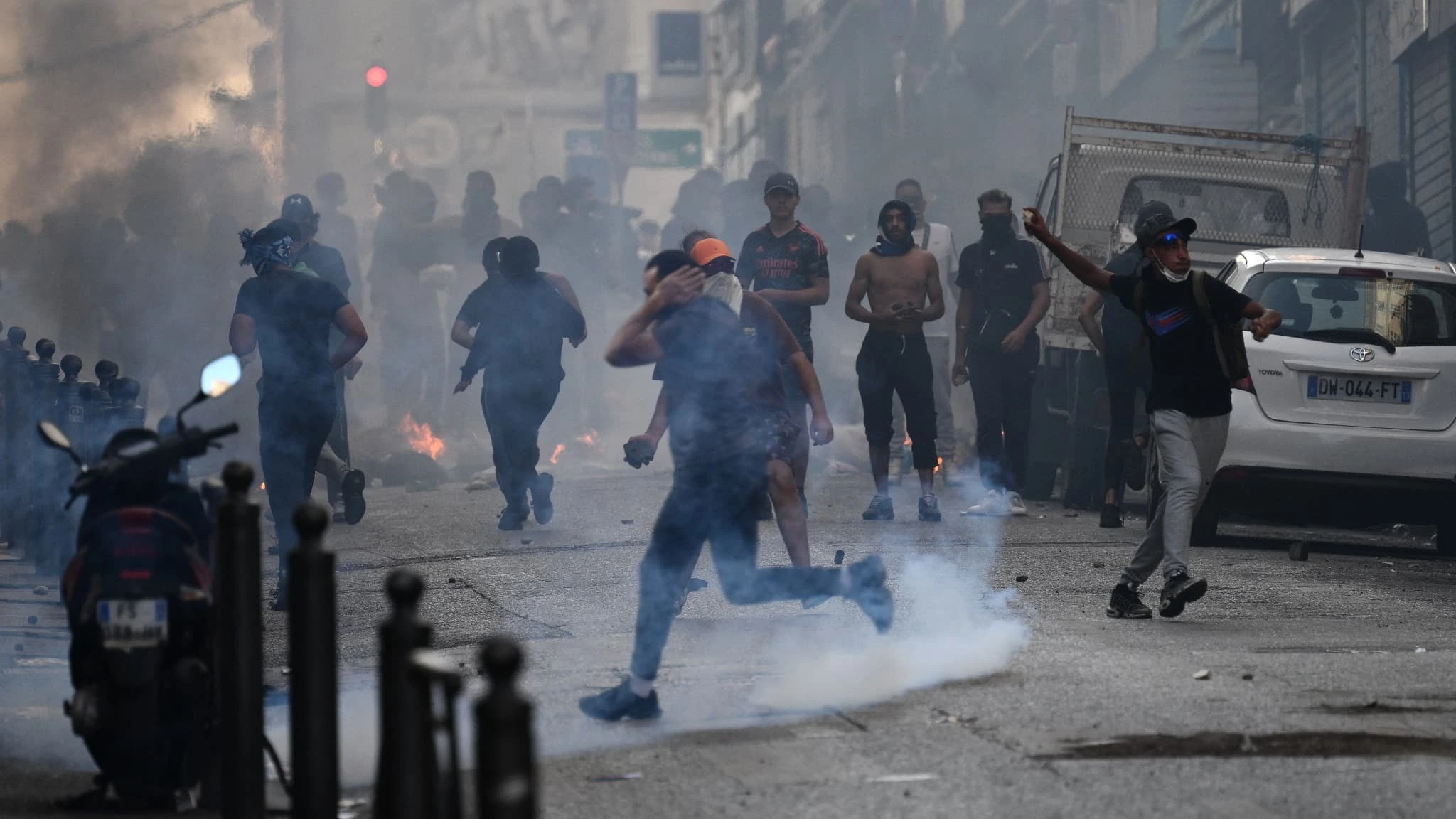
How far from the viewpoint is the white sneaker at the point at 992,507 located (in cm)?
1202

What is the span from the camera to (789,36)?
46.5 m

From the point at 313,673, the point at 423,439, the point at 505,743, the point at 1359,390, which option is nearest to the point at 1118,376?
the point at 1359,390

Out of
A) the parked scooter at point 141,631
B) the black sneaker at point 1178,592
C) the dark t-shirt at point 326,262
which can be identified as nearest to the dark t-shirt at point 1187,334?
the black sneaker at point 1178,592

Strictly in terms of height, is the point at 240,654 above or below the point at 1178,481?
below

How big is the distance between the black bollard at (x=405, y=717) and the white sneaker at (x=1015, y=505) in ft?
28.6

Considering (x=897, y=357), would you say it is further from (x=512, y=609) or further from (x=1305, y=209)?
(x=512, y=609)

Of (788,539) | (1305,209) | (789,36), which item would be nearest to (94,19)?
(1305,209)

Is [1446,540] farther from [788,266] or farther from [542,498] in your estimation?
[542,498]

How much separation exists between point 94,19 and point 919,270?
312 inches

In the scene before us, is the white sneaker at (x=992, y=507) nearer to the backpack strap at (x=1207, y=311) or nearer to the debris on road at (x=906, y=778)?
the backpack strap at (x=1207, y=311)

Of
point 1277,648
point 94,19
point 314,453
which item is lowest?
point 1277,648

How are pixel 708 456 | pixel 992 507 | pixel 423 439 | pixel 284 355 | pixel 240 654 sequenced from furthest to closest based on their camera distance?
pixel 423 439 < pixel 992 507 < pixel 284 355 < pixel 708 456 < pixel 240 654

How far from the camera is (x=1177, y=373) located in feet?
25.7

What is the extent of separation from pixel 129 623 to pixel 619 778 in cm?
121
